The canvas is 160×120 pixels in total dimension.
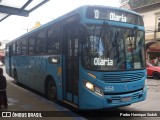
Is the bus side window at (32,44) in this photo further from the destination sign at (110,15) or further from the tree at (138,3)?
the tree at (138,3)

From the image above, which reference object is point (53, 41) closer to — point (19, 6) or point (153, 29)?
point (19, 6)

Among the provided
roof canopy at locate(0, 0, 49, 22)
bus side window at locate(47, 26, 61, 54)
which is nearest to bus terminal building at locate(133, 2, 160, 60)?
roof canopy at locate(0, 0, 49, 22)

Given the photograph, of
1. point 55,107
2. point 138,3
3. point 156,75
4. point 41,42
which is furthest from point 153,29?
point 55,107

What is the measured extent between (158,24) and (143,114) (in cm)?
2594

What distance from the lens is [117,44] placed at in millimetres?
7727

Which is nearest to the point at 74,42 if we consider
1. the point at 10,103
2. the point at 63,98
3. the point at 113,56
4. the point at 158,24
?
the point at 113,56

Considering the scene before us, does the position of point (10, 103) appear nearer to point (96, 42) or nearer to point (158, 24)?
point (96, 42)

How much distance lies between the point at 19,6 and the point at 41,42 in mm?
2358

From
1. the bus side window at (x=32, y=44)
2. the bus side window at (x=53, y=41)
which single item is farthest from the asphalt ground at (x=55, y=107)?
the bus side window at (x=32, y=44)

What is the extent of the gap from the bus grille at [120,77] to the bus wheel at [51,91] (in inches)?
102

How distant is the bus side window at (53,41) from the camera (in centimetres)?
911

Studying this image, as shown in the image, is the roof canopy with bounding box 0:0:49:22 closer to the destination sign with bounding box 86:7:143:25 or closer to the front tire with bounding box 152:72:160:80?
the destination sign with bounding box 86:7:143:25

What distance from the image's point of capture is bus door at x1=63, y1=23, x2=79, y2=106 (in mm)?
7933

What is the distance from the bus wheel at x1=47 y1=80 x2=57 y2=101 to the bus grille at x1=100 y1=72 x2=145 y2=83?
260 centimetres
